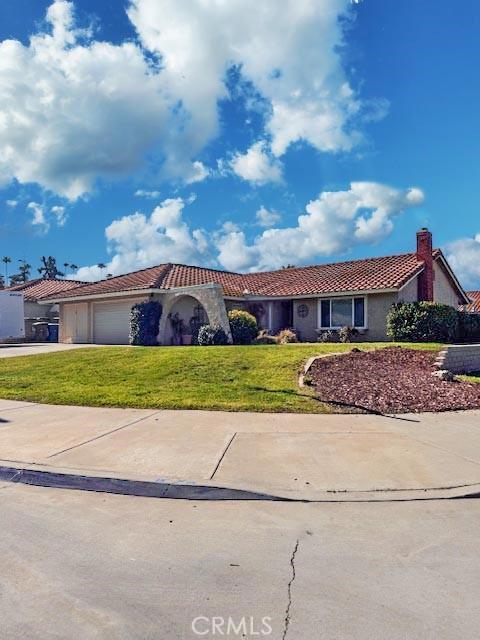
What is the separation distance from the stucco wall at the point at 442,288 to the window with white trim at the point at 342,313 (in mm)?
5001

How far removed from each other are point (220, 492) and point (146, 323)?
60.3 feet

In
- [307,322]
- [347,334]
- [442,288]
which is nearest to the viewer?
[347,334]

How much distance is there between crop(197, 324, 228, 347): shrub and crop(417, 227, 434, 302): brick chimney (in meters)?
9.79

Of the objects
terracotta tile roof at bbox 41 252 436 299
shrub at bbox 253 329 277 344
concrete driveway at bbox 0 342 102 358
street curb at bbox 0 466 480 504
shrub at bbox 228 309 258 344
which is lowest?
street curb at bbox 0 466 480 504

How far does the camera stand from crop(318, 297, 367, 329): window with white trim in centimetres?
2190

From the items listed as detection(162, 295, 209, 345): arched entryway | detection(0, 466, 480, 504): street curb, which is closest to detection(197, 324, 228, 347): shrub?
detection(162, 295, 209, 345): arched entryway

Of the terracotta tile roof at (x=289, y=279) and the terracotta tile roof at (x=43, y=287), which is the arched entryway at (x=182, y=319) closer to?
the terracotta tile roof at (x=289, y=279)

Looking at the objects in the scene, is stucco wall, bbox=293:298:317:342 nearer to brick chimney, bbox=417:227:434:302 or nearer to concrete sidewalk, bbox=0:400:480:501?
brick chimney, bbox=417:227:434:302

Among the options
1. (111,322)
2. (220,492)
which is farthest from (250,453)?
(111,322)

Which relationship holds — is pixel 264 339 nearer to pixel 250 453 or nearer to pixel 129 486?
pixel 250 453

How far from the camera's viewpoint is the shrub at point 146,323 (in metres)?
22.6

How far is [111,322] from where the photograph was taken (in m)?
26.3

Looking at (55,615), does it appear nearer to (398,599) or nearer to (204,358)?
(398,599)

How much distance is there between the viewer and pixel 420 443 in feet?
21.8
